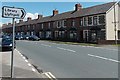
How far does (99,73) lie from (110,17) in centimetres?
3582

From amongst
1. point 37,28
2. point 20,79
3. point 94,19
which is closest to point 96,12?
point 94,19

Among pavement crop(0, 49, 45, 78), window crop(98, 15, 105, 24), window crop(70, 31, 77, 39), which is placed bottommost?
pavement crop(0, 49, 45, 78)

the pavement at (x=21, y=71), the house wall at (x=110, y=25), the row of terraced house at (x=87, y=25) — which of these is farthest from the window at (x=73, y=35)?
Result: the pavement at (x=21, y=71)

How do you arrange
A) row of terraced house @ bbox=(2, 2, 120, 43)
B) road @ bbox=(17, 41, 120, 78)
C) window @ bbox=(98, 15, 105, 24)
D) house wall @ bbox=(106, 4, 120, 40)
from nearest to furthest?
road @ bbox=(17, 41, 120, 78)
house wall @ bbox=(106, 4, 120, 40)
row of terraced house @ bbox=(2, 2, 120, 43)
window @ bbox=(98, 15, 105, 24)

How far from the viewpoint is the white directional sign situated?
8172 mm

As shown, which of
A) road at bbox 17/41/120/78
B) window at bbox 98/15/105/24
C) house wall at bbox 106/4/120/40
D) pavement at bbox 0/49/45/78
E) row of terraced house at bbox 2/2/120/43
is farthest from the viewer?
window at bbox 98/15/105/24

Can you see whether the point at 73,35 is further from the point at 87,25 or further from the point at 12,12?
the point at 12,12

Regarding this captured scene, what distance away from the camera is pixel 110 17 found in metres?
44.7

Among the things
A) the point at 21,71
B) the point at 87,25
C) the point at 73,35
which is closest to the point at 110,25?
the point at 87,25

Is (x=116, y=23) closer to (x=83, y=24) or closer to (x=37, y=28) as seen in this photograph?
(x=83, y=24)

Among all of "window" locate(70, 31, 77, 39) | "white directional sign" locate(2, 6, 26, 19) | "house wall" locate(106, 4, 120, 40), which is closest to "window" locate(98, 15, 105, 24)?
"house wall" locate(106, 4, 120, 40)

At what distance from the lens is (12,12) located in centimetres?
830

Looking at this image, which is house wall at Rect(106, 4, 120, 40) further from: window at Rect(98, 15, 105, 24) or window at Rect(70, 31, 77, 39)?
window at Rect(70, 31, 77, 39)

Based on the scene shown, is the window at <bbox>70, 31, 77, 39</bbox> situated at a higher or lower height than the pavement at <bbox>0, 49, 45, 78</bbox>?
higher
